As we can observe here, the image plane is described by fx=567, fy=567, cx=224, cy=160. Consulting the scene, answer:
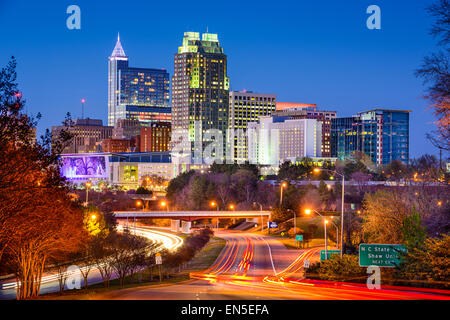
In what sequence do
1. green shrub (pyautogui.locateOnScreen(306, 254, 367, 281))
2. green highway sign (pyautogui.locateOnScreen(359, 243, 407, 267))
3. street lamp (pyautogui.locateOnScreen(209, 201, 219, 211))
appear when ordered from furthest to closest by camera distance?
street lamp (pyautogui.locateOnScreen(209, 201, 219, 211)), green shrub (pyautogui.locateOnScreen(306, 254, 367, 281)), green highway sign (pyautogui.locateOnScreen(359, 243, 407, 267))

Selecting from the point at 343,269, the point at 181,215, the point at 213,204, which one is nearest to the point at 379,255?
the point at 343,269

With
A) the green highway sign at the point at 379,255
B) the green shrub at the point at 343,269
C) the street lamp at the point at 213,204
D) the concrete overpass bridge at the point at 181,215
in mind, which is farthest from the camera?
the street lamp at the point at 213,204

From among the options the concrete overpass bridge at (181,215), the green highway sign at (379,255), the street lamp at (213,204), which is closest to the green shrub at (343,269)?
the green highway sign at (379,255)

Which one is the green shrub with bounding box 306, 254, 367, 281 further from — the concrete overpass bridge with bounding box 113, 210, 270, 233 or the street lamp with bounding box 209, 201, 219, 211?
the street lamp with bounding box 209, 201, 219, 211

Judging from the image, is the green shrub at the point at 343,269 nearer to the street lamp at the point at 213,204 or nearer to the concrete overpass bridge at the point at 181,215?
the concrete overpass bridge at the point at 181,215

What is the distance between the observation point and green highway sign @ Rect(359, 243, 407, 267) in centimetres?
3303

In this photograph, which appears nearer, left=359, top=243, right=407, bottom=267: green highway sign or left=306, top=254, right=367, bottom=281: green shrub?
left=359, top=243, right=407, bottom=267: green highway sign

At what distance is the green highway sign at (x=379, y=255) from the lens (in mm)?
33031

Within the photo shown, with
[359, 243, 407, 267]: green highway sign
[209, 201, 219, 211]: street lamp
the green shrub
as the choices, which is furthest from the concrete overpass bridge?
[359, 243, 407, 267]: green highway sign

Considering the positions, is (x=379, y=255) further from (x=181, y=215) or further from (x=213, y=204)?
(x=213, y=204)

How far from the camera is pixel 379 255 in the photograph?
33.4 metres
